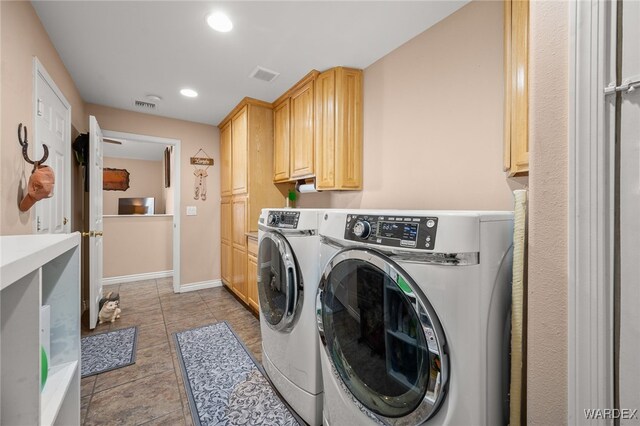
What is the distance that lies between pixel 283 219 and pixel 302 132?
50.4 inches

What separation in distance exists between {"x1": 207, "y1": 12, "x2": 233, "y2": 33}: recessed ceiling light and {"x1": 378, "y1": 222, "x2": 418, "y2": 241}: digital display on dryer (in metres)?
1.66

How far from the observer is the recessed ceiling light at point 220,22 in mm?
1647

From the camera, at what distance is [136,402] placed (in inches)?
62.4

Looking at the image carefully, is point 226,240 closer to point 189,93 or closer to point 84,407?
point 189,93

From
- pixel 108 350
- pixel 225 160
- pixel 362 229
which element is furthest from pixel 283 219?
pixel 225 160

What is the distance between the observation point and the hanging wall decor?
3654 millimetres

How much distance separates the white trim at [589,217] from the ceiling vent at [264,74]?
211cm

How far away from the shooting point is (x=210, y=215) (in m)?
3.79

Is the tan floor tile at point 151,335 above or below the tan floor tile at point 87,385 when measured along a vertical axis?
above

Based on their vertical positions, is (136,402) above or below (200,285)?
below

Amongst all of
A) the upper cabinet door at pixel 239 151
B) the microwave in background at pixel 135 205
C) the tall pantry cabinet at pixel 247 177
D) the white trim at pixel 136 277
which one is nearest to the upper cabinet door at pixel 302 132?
the tall pantry cabinet at pixel 247 177

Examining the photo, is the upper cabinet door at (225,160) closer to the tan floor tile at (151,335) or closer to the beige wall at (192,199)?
the beige wall at (192,199)

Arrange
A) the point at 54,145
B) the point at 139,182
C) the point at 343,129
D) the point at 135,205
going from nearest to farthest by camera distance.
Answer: the point at 54,145
the point at 343,129
the point at 135,205
the point at 139,182

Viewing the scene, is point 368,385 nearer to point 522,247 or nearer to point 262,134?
point 522,247
